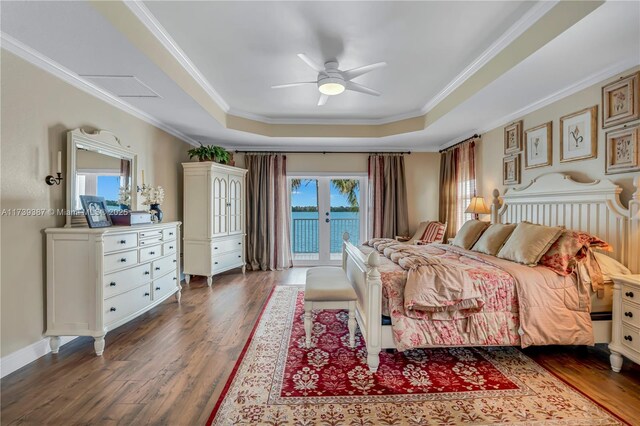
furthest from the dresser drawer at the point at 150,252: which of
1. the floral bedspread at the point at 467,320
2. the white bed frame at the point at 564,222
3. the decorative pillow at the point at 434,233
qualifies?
the decorative pillow at the point at 434,233

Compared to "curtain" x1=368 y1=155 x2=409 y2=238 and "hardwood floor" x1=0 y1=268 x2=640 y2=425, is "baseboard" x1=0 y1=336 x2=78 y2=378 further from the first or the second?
"curtain" x1=368 y1=155 x2=409 y2=238

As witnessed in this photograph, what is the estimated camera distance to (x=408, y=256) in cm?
269

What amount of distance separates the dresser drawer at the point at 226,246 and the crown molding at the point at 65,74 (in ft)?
6.73

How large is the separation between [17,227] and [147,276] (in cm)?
114

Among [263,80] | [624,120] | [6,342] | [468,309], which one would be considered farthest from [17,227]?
[624,120]

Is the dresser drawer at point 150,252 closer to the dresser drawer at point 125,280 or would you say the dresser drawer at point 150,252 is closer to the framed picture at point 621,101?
the dresser drawer at point 125,280

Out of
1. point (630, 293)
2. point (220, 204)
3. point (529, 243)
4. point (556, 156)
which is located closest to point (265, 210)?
point (220, 204)

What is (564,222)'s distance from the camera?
119 inches

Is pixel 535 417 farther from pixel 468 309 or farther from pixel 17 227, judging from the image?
pixel 17 227

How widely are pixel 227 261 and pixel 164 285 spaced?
5.30 feet

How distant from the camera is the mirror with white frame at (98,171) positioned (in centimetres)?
272

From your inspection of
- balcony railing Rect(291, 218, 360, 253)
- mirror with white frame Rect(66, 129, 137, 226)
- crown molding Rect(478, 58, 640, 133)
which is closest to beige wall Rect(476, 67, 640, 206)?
crown molding Rect(478, 58, 640, 133)

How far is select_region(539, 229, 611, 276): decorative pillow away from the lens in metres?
2.40

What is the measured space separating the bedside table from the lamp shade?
210 cm
